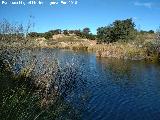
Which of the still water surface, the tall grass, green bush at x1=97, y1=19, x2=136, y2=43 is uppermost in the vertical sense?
green bush at x1=97, y1=19, x2=136, y2=43

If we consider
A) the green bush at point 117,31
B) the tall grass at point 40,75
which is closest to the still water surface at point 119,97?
the tall grass at point 40,75

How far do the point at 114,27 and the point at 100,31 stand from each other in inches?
369

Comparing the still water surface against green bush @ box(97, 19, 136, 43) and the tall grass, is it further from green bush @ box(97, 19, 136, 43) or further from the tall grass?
green bush @ box(97, 19, 136, 43)

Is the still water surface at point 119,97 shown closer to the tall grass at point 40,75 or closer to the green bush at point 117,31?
the tall grass at point 40,75

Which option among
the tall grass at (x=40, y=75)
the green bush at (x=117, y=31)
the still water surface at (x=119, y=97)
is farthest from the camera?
the green bush at (x=117, y=31)

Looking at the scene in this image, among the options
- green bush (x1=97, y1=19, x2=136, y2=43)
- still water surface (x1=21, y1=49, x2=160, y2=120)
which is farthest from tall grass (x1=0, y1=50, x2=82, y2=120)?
green bush (x1=97, y1=19, x2=136, y2=43)

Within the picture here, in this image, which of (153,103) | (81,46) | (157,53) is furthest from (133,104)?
(81,46)

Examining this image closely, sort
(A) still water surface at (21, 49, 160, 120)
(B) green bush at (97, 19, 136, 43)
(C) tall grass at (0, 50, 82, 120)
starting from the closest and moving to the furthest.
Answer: (C) tall grass at (0, 50, 82, 120) < (A) still water surface at (21, 49, 160, 120) < (B) green bush at (97, 19, 136, 43)

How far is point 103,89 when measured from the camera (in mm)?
26812

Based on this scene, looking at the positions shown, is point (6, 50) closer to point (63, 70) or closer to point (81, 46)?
point (63, 70)

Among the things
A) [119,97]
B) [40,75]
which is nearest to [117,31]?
[119,97]

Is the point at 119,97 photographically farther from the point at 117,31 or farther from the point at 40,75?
the point at 117,31

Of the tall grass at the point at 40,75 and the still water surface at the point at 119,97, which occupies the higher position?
the tall grass at the point at 40,75

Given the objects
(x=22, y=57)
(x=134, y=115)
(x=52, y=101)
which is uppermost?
(x=22, y=57)
